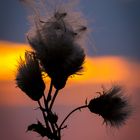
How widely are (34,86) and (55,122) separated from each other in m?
0.58

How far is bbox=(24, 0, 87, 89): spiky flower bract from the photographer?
4.47 m

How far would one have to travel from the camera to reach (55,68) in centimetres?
443

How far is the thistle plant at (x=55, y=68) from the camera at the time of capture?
176 inches

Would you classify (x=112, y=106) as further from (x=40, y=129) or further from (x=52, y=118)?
(x=40, y=129)

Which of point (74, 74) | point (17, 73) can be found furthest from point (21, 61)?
point (74, 74)

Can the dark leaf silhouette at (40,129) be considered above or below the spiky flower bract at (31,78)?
below

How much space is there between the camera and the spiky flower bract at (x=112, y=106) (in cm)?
465

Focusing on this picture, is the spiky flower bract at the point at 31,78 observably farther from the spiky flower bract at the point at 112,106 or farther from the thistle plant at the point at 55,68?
the spiky flower bract at the point at 112,106

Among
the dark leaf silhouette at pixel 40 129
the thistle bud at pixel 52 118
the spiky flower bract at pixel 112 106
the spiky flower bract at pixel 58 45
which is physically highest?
the spiky flower bract at pixel 58 45

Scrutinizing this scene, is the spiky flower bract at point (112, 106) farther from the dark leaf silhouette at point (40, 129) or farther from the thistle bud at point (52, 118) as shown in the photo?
the dark leaf silhouette at point (40, 129)

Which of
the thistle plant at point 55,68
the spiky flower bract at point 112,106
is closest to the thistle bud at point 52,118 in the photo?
the thistle plant at point 55,68

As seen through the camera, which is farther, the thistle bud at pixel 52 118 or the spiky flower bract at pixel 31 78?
the spiky flower bract at pixel 31 78

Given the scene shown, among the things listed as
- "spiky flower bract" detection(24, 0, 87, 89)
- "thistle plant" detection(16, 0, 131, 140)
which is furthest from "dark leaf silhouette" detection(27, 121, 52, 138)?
"spiky flower bract" detection(24, 0, 87, 89)

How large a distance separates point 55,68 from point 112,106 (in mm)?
1018
